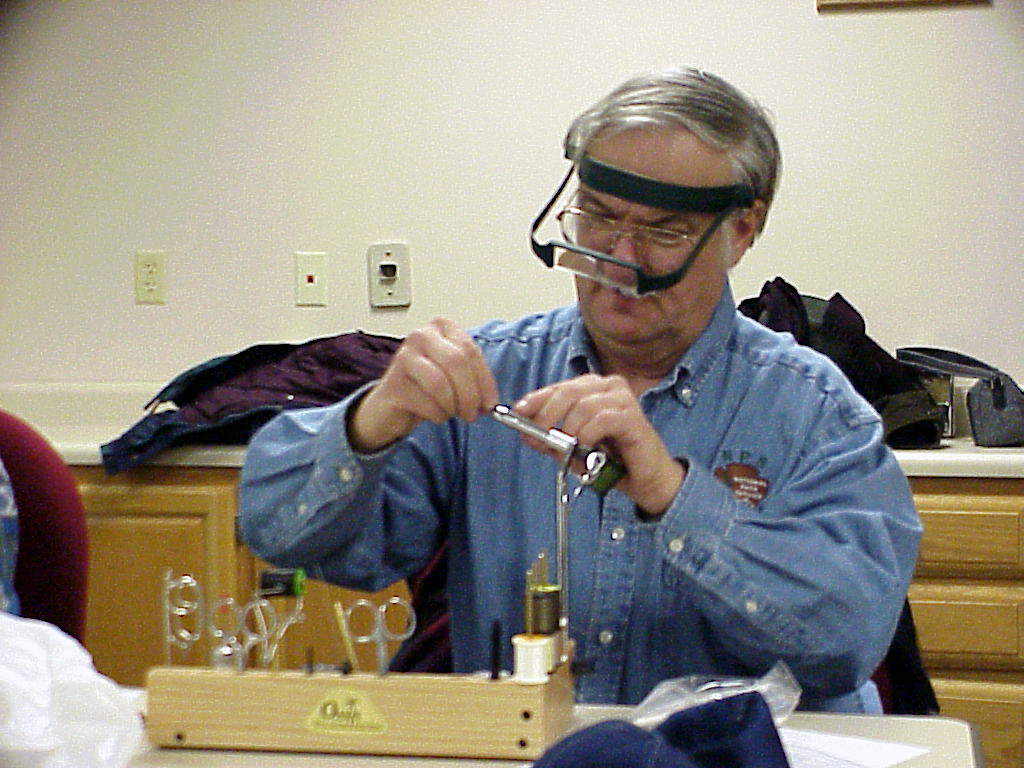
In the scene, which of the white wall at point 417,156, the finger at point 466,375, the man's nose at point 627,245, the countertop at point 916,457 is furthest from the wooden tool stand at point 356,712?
the white wall at point 417,156

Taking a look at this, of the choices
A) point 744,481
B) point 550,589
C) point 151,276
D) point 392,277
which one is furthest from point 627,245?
point 151,276

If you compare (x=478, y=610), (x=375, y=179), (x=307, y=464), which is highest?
(x=375, y=179)

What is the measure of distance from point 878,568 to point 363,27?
2160 millimetres

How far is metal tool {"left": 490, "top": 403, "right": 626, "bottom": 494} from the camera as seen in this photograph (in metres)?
1.21

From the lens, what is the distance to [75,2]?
323 centimetres

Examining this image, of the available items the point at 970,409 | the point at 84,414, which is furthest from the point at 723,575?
the point at 84,414

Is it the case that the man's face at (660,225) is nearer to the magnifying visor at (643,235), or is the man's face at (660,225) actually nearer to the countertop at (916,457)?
the magnifying visor at (643,235)

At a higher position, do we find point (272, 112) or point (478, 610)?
point (272, 112)

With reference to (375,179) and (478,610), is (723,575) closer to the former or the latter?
(478,610)

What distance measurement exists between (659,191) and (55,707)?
746 millimetres

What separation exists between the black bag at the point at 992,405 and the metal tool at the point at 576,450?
1.59 m

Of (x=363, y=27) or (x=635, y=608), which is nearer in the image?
(x=635, y=608)

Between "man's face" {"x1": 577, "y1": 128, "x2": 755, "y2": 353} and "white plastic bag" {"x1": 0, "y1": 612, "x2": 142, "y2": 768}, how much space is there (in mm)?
641

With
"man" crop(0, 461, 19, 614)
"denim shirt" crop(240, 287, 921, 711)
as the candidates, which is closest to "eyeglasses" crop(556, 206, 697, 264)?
"denim shirt" crop(240, 287, 921, 711)
